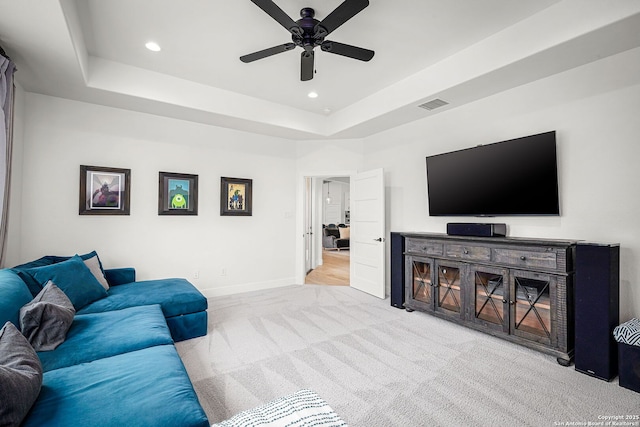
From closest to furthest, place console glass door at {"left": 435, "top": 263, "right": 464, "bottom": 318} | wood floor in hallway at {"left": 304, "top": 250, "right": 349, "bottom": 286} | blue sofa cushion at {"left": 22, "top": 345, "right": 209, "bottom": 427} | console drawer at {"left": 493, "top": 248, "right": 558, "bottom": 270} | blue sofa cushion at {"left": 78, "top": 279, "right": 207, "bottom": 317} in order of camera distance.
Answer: blue sofa cushion at {"left": 22, "top": 345, "right": 209, "bottom": 427} → console drawer at {"left": 493, "top": 248, "right": 558, "bottom": 270} → blue sofa cushion at {"left": 78, "top": 279, "right": 207, "bottom": 317} → console glass door at {"left": 435, "top": 263, "right": 464, "bottom": 318} → wood floor in hallway at {"left": 304, "top": 250, "right": 349, "bottom": 286}

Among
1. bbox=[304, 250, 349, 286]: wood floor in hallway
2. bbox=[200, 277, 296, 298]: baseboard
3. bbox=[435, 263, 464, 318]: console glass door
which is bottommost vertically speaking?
bbox=[304, 250, 349, 286]: wood floor in hallway

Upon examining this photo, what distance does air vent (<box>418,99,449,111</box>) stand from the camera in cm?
354

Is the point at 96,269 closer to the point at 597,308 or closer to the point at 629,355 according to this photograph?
the point at 597,308

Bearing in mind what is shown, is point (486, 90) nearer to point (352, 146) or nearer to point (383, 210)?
A: point (383, 210)

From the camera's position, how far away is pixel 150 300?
9.41 feet

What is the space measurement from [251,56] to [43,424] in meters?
2.68

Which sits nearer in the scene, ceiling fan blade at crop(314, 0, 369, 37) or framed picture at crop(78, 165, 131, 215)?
ceiling fan blade at crop(314, 0, 369, 37)

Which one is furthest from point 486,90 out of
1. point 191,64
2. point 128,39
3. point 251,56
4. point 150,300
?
point 150,300

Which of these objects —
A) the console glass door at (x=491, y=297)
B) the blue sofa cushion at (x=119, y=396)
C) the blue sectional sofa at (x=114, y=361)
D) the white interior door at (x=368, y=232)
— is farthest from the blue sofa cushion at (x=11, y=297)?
the white interior door at (x=368, y=232)

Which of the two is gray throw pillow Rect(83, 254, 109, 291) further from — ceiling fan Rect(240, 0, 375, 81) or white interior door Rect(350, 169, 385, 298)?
white interior door Rect(350, 169, 385, 298)

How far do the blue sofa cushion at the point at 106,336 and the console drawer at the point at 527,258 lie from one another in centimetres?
299

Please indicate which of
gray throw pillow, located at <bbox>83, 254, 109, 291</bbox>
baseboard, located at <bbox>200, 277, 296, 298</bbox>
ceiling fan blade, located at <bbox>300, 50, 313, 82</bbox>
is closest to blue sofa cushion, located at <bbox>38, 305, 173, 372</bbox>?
gray throw pillow, located at <bbox>83, 254, 109, 291</bbox>

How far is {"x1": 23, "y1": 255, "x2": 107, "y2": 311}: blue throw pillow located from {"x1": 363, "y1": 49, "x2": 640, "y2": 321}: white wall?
410 cm

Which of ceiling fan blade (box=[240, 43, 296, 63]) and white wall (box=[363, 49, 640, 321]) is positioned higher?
ceiling fan blade (box=[240, 43, 296, 63])
